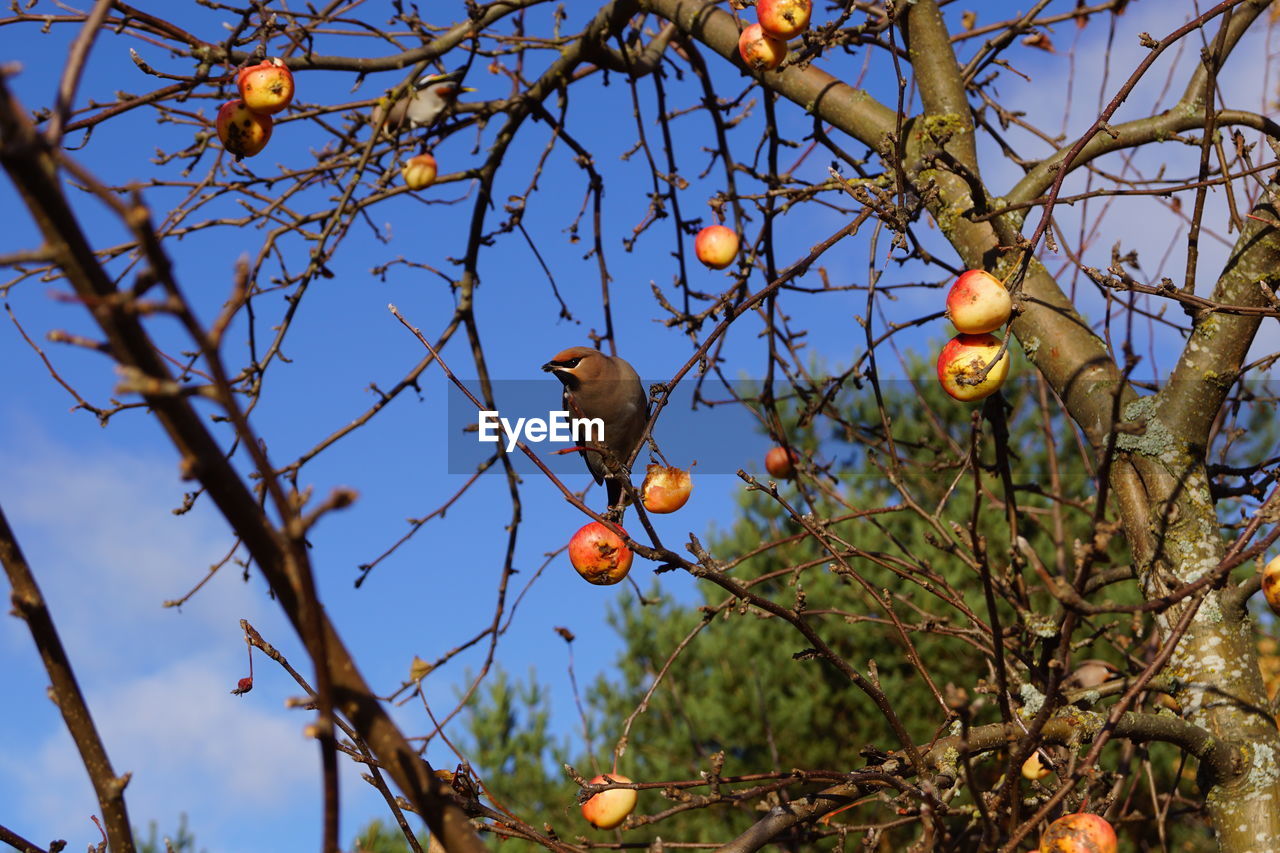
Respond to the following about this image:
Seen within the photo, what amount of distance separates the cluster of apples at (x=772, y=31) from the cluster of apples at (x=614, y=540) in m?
1.15

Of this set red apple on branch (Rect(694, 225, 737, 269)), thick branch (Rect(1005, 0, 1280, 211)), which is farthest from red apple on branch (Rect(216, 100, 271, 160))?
thick branch (Rect(1005, 0, 1280, 211))

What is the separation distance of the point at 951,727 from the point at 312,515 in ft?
5.47

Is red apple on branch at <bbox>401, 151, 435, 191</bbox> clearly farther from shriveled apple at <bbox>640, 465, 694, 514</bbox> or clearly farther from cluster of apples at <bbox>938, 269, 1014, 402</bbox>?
cluster of apples at <bbox>938, 269, 1014, 402</bbox>

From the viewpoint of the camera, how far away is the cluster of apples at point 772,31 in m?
2.57

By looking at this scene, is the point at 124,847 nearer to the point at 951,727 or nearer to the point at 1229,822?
the point at 951,727

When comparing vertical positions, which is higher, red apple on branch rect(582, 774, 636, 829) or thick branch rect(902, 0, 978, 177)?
thick branch rect(902, 0, 978, 177)

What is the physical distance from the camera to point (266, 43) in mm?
2742

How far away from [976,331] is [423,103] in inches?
89.1

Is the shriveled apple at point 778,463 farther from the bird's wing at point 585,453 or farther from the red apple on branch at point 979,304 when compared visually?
the red apple on branch at point 979,304

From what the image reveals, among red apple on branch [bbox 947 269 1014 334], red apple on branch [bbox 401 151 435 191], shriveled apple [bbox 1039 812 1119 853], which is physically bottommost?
shriveled apple [bbox 1039 812 1119 853]

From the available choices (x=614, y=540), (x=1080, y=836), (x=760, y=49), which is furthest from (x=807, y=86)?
(x=1080, y=836)

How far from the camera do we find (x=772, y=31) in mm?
2639

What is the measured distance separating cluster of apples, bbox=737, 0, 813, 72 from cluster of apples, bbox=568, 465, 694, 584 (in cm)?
115

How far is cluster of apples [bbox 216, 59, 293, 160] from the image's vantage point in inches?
103
